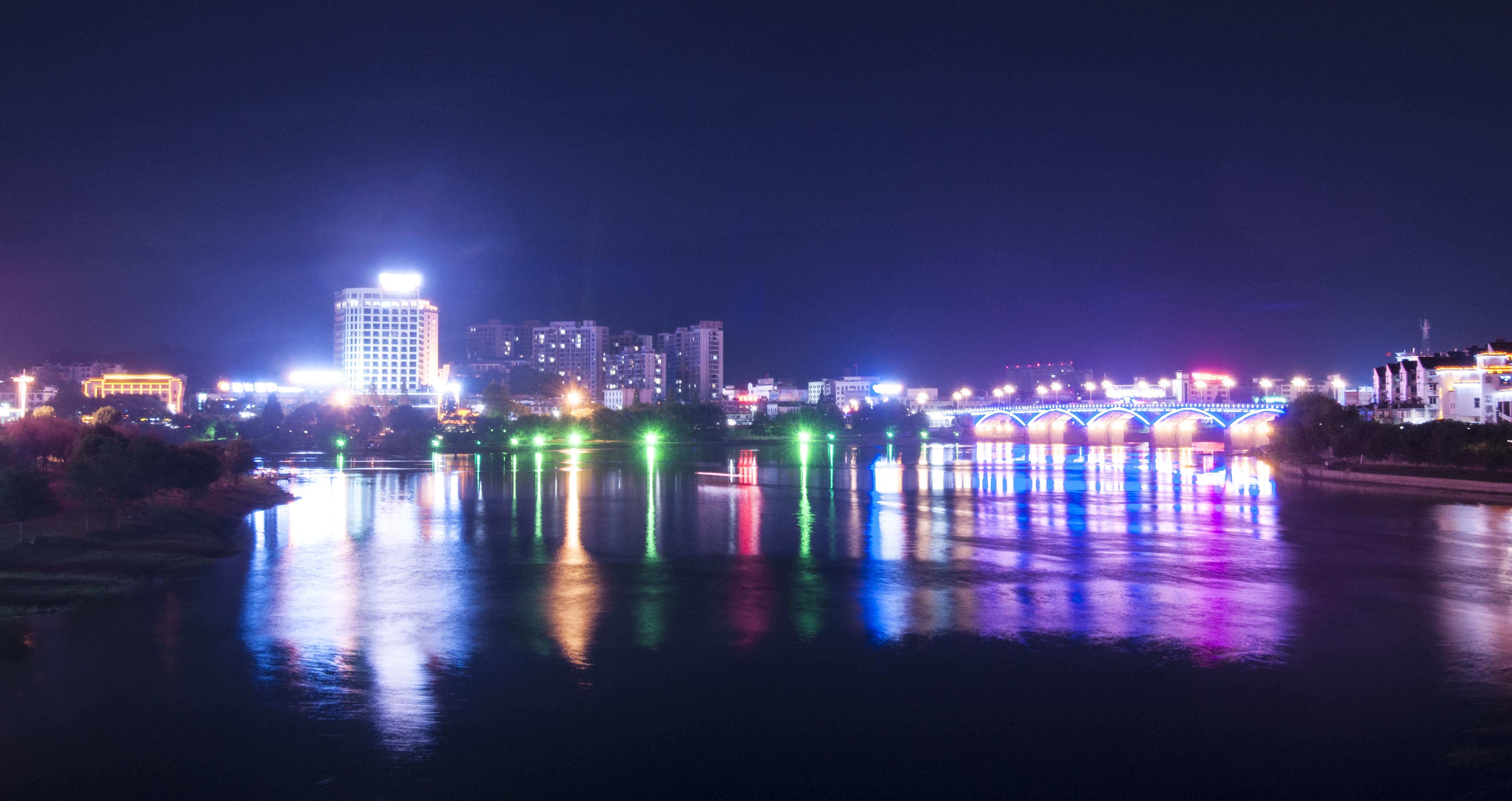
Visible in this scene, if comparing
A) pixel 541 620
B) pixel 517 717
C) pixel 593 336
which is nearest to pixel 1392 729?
pixel 517 717

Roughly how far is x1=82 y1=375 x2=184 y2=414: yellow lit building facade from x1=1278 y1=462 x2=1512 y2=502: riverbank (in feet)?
243

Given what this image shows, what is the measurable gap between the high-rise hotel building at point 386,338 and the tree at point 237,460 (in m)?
67.2

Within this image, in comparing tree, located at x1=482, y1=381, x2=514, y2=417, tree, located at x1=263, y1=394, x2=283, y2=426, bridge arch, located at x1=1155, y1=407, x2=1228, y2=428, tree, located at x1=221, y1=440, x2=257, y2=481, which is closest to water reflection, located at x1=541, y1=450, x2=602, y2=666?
tree, located at x1=221, y1=440, x2=257, y2=481

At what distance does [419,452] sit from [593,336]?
6877 cm

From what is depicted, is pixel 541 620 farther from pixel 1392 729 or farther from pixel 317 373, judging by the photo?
pixel 317 373

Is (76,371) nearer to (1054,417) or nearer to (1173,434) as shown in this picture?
(1054,417)

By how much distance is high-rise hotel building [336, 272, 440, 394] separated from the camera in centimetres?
9275

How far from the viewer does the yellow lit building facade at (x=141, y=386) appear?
75500 mm

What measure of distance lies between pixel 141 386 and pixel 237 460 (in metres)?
Answer: 61.1

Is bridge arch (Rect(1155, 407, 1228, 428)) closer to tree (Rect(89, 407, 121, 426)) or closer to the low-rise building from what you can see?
the low-rise building

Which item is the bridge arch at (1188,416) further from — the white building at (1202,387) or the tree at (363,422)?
the tree at (363,422)

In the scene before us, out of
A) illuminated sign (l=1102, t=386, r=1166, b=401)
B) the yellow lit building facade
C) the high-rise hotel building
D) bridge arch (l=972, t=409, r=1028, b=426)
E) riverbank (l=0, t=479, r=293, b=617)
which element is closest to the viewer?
riverbank (l=0, t=479, r=293, b=617)

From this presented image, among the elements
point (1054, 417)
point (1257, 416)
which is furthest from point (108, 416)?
point (1054, 417)

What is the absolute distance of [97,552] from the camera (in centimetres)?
1515
